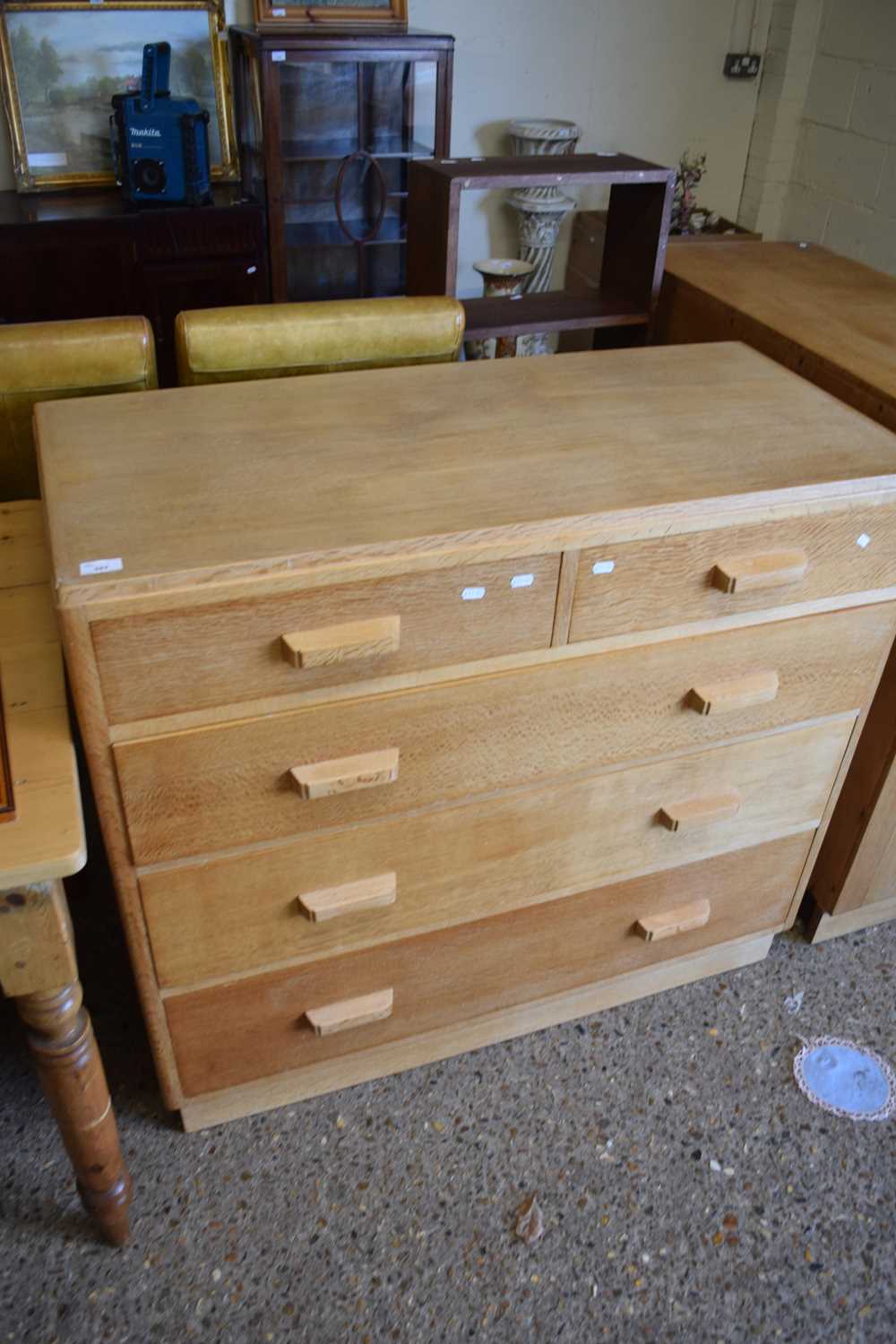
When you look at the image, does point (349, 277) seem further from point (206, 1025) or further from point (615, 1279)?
point (615, 1279)

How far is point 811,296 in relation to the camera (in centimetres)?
182

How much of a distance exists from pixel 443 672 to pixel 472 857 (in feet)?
1.04

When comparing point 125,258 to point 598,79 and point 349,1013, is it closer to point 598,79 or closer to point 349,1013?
point 598,79

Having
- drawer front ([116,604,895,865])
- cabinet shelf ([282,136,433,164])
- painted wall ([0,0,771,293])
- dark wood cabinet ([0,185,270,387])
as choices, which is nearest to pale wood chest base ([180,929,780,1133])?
drawer front ([116,604,895,865])

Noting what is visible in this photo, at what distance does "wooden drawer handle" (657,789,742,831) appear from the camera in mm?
1463

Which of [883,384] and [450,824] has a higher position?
[883,384]

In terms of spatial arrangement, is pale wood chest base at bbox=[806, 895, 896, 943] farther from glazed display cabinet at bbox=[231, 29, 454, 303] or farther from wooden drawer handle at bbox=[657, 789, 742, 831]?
glazed display cabinet at bbox=[231, 29, 454, 303]

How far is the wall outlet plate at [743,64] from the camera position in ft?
12.3

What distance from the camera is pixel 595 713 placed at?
1.31m

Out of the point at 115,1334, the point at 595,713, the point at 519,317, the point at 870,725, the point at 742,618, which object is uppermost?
the point at 519,317

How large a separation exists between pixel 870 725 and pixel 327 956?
36.3 inches

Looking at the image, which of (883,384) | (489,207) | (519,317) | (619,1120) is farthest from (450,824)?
(489,207)

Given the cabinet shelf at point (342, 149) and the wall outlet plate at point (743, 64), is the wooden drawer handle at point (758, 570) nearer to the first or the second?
the cabinet shelf at point (342, 149)

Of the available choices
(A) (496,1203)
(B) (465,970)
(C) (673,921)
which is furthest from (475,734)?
(A) (496,1203)
